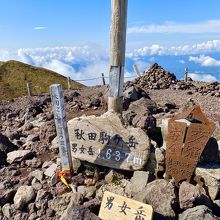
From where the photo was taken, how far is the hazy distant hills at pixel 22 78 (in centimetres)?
4166

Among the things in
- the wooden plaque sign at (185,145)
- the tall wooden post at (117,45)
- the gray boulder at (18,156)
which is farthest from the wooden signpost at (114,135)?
the gray boulder at (18,156)

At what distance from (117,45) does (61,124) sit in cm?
207

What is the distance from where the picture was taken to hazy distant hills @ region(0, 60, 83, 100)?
41656 mm

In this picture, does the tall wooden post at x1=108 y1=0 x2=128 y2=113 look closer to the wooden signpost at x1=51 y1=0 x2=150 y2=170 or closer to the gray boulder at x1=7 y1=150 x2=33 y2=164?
the wooden signpost at x1=51 y1=0 x2=150 y2=170

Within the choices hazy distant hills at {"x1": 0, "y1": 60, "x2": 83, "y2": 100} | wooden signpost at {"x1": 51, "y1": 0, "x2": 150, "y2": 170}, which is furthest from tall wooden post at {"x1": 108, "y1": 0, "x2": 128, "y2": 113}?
hazy distant hills at {"x1": 0, "y1": 60, "x2": 83, "y2": 100}

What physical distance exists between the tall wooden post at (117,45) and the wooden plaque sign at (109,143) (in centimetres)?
68

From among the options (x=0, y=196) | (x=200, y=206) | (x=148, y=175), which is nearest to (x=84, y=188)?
(x=148, y=175)

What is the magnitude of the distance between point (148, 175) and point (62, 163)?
1850 millimetres

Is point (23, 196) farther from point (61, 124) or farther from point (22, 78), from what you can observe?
point (22, 78)

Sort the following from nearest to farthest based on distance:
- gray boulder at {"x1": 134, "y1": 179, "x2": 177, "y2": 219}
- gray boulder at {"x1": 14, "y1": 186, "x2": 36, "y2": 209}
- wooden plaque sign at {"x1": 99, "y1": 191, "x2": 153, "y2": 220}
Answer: wooden plaque sign at {"x1": 99, "y1": 191, "x2": 153, "y2": 220}
gray boulder at {"x1": 134, "y1": 179, "x2": 177, "y2": 219}
gray boulder at {"x1": 14, "y1": 186, "x2": 36, "y2": 209}

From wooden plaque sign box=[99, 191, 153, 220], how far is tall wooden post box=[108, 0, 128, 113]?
277 centimetres

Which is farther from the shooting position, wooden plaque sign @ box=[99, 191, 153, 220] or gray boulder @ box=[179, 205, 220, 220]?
wooden plaque sign @ box=[99, 191, 153, 220]

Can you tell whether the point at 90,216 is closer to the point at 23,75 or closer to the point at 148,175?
the point at 148,175

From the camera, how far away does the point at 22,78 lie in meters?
45.5
